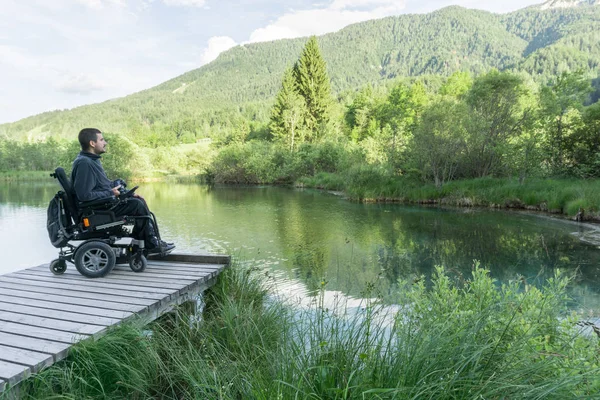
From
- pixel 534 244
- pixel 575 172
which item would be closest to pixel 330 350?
pixel 534 244

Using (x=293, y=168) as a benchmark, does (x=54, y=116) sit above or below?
above

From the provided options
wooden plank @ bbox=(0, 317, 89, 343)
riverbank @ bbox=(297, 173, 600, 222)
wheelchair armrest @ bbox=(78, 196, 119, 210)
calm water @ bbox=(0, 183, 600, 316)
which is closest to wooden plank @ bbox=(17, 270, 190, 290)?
wheelchair armrest @ bbox=(78, 196, 119, 210)

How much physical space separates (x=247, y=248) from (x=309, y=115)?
38.2 m

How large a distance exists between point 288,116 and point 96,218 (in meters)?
40.6

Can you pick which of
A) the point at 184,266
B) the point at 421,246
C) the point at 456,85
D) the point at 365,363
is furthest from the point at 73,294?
the point at 456,85

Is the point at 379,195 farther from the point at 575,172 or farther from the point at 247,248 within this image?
the point at 247,248

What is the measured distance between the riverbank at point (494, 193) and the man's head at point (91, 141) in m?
13.8

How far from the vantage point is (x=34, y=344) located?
8.25 ft

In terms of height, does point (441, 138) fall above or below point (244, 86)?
below

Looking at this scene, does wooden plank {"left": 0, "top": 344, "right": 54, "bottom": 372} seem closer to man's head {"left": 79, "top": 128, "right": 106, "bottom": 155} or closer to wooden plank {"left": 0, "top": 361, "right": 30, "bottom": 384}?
wooden plank {"left": 0, "top": 361, "right": 30, "bottom": 384}

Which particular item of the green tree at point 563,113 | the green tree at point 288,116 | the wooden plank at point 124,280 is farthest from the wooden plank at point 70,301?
the green tree at point 288,116

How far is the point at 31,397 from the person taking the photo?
2.15 m

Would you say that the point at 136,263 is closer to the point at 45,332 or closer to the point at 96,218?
the point at 96,218

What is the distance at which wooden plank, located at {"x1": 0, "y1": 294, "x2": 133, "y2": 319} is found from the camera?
9.96ft
